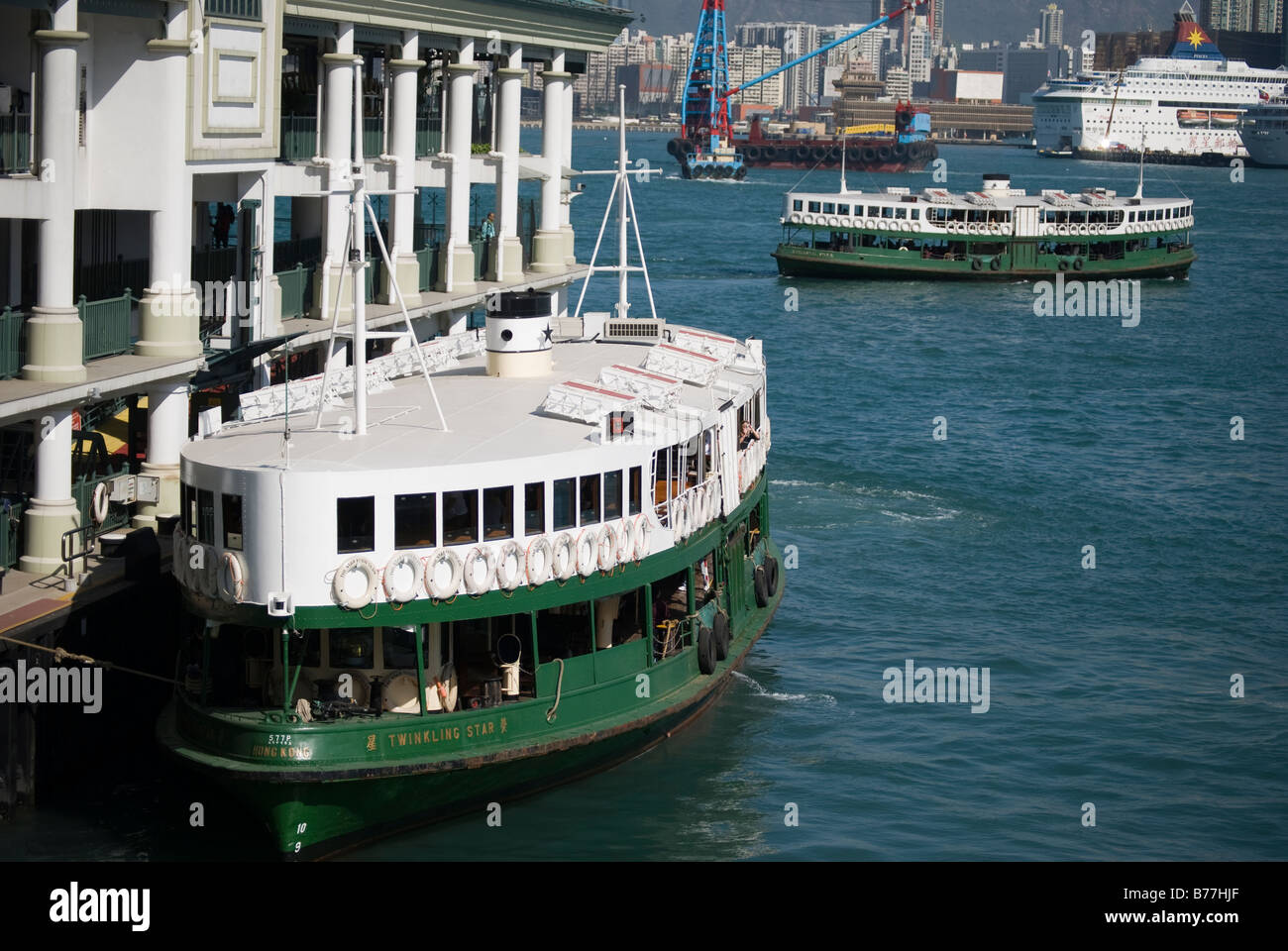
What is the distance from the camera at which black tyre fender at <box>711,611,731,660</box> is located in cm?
2922

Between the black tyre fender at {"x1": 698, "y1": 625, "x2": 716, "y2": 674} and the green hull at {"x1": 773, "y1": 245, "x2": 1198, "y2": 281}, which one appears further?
the green hull at {"x1": 773, "y1": 245, "x2": 1198, "y2": 281}

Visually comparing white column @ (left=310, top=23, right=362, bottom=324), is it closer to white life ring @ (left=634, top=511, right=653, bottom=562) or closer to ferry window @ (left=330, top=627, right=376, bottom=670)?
white life ring @ (left=634, top=511, right=653, bottom=562)

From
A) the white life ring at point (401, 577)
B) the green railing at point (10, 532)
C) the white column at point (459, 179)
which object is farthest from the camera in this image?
the white column at point (459, 179)

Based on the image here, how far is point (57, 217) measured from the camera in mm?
26750

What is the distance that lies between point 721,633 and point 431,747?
6960 mm

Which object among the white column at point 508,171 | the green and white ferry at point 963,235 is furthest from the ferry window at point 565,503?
the green and white ferry at point 963,235

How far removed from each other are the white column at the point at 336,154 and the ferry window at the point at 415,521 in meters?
13.5

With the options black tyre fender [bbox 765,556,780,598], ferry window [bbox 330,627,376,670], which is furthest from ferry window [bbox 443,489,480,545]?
black tyre fender [bbox 765,556,780,598]

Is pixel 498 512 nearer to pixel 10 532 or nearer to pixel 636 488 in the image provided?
pixel 636 488

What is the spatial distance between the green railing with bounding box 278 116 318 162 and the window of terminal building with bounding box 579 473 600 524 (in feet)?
47.4

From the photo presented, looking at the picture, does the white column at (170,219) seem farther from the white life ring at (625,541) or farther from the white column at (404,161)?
the white column at (404,161)

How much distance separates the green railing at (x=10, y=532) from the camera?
1036 inches

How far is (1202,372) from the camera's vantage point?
73875mm

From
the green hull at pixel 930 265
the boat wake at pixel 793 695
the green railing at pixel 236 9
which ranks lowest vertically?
the boat wake at pixel 793 695
